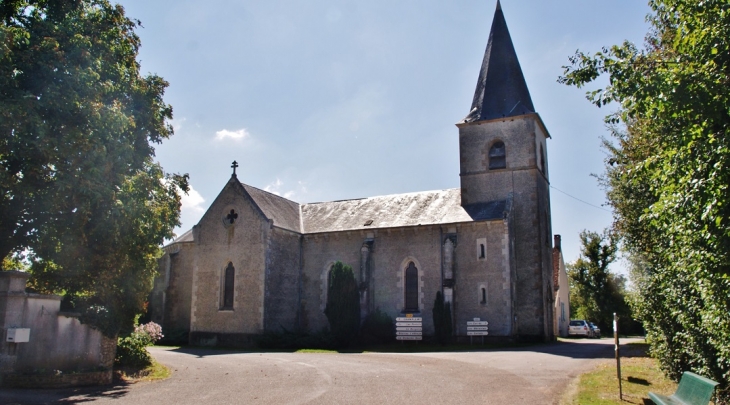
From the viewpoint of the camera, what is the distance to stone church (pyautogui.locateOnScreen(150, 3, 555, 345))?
29.1 meters

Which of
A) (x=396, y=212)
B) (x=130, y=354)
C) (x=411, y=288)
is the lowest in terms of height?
(x=130, y=354)

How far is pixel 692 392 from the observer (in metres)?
8.77

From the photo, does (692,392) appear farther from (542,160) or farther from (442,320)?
(542,160)

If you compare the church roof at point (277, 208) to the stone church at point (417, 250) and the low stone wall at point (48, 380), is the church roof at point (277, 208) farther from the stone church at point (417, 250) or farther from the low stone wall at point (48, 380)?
the low stone wall at point (48, 380)

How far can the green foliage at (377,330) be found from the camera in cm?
2912

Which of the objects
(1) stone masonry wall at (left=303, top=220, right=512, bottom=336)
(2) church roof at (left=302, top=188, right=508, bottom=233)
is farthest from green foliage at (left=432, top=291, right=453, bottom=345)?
(2) church roof at (left=302, top=188, right=508, bottom=233)

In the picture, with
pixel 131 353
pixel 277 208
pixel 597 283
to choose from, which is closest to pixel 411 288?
pixel 277 208

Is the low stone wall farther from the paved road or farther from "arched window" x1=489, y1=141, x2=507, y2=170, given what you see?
"arched window" x1=489, y1=141, x2=507, y2=170

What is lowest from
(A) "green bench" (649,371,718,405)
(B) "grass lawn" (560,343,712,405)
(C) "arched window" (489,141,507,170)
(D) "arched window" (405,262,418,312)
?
(B) "grass lawn" (560,343,712,405)

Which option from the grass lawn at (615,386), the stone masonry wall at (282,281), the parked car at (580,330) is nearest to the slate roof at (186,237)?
the stone masonry wall at (282,281)

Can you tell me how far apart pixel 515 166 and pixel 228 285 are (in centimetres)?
1777

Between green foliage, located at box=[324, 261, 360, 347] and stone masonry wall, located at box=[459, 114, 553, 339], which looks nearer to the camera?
green foliage, located at box=[324, 261, 360, 347]

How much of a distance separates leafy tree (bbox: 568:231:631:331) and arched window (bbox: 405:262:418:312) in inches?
1233

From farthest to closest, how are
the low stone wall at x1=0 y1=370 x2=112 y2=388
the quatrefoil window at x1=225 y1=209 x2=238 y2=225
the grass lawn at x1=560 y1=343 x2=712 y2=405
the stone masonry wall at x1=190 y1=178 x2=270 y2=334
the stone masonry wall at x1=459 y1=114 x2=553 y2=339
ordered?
the quatrefoil window at x1=225 y1=209 x2=238 y2=225 < the stone masonry wall at x1=190 y1=178 x2=270 y2=334 < the stone masonry wall at x1=459 y1=114 x2=553 y2=339 < the low stone wall at x1=0 y1=370 x2=112 y2=388 < the grass lawn at x1=560 y1=343 x2=712 y2=405
